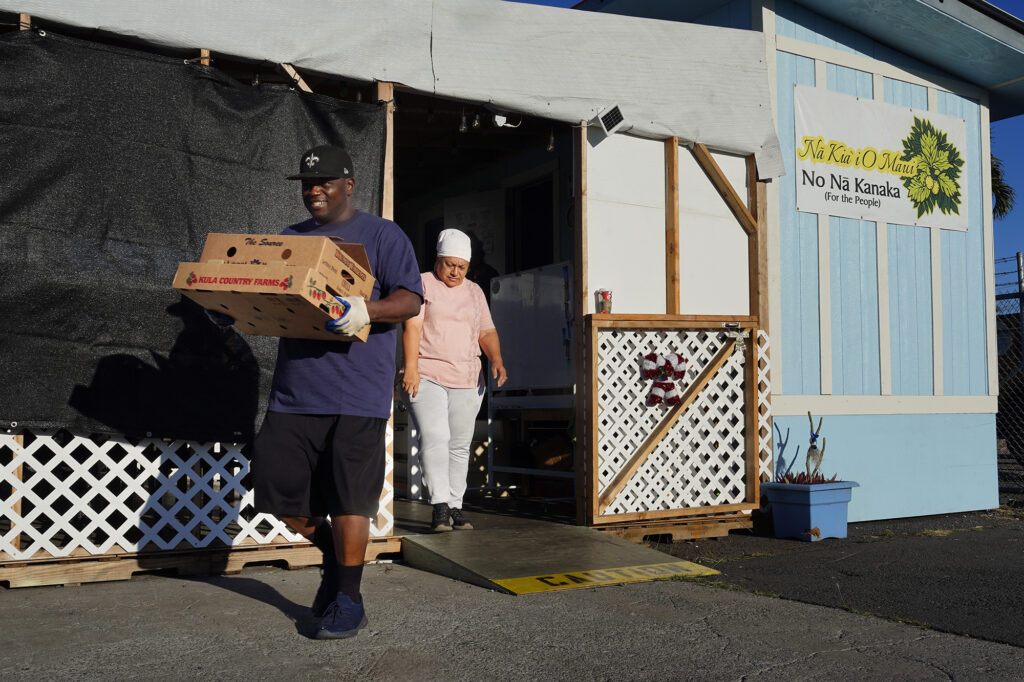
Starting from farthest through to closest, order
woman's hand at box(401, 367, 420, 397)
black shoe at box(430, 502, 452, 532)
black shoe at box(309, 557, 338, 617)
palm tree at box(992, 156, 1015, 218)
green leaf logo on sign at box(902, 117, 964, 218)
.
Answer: palm tree at box(992, 156, 1015, 218) < green leaf logo on sign at box(902, 117, 964, 218) < black shoe at box(430, 502, 452, 532) < woman's hand at box(401, 367, 420, 397) < black shoe at box(309, 557, 338, 617)

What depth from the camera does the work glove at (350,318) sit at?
3.25 metres

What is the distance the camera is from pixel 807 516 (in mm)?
6582

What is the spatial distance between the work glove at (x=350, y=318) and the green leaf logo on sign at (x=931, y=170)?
6.60m

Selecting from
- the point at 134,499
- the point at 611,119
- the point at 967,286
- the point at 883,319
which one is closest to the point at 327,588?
the point at 134,499

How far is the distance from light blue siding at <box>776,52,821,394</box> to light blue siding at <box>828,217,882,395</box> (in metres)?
0.22

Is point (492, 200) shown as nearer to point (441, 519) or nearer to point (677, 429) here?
point (677, 429)

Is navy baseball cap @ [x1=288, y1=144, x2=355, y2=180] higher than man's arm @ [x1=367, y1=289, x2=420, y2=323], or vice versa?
navy baseball cap @ [x1=288, y1=144, x2=355, y2=180]

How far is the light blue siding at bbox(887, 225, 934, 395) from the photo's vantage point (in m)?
8.27

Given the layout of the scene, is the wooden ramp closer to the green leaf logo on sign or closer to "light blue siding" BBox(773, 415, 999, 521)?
"light blue siding" BBox(773, 415, 999, 521)

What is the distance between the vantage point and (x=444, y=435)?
5.79m

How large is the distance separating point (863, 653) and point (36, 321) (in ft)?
→ 12.7

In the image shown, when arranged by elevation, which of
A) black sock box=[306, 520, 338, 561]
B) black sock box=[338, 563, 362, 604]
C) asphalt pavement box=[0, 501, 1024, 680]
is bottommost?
asphalt pavement box=[0, 501, 1024, 680]

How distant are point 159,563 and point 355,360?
1.95 metres

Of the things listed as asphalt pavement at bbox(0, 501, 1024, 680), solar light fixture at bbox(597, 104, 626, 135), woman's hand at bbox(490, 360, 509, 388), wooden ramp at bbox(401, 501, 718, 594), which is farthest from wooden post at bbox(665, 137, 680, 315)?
asphalt pavement at bbox(0, 501, 1024, 680)
